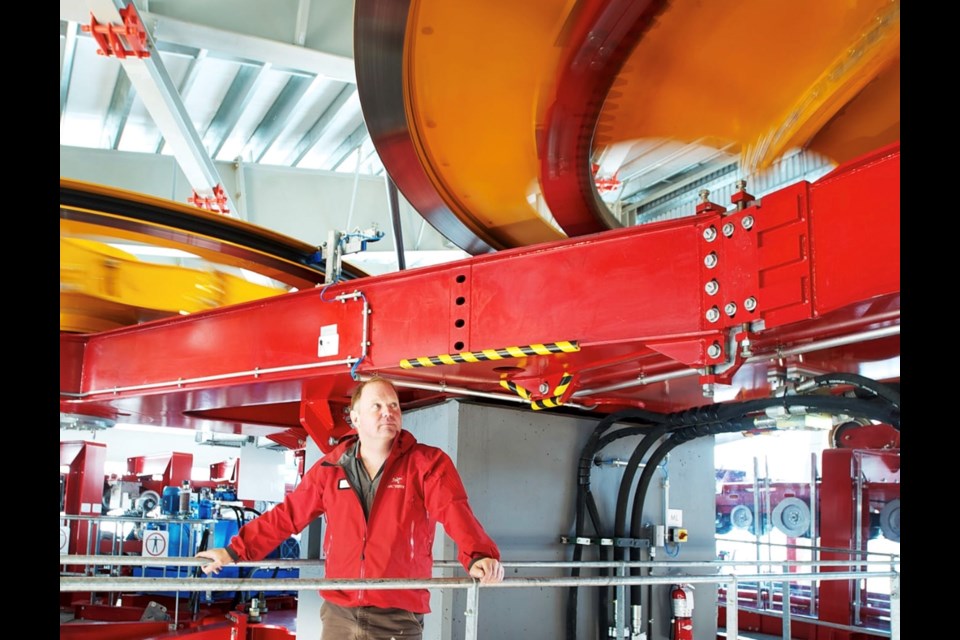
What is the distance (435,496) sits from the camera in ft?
10.2

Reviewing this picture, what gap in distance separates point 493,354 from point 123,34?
4071 mm

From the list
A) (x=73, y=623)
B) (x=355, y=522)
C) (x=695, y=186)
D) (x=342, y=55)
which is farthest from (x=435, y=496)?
(x=73, y=623)

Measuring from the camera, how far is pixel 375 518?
317 centimetres

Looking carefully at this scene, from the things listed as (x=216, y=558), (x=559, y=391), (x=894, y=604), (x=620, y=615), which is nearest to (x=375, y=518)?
(x=216, y=558)

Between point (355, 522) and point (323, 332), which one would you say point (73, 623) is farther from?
point (355, 522)

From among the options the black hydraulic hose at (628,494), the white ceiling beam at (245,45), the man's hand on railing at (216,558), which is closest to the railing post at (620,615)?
the black hydraulic hose at (628,494)

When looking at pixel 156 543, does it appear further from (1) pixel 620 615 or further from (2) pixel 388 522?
(2) pixel 388 522

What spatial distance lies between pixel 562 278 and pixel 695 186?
1.39 m

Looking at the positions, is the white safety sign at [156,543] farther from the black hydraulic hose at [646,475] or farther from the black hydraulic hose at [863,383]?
the black hydraulic hose at [863,383]

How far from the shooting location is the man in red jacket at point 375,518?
3076mm

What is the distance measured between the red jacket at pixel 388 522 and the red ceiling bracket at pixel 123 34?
4.03 meters
